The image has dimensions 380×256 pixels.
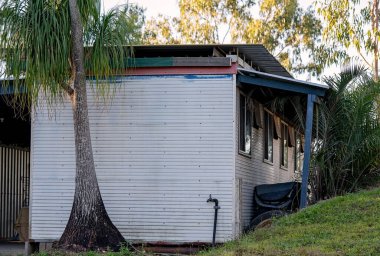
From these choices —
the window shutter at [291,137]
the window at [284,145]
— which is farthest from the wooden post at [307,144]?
the window shutter at [291,137]

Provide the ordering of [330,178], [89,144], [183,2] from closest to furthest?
[89,144] → [330,178] → [183,2]

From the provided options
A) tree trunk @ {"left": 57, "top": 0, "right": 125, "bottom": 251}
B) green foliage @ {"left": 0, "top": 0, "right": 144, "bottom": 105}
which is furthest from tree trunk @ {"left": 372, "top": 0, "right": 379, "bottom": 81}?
tree trunk @ {"left": 57, "top": 0, "right": 125, "bottom": 251}

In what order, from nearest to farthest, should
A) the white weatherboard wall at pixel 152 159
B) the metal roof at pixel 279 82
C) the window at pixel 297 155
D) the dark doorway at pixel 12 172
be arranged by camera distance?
the white weatherboard wall at pixel 152 159
the metal roof at pixel 279 82
the dark doorway at pixel 12 172
the window at pixel 297 155

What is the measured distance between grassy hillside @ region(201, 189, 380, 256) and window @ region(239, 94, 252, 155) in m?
2.23

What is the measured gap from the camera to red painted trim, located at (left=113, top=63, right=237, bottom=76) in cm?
1350

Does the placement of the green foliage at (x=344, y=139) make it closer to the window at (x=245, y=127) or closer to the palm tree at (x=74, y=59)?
the window at (x=245, y=127)

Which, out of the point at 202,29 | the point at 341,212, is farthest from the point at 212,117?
the point at 202,29

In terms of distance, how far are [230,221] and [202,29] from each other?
2366 centimetres

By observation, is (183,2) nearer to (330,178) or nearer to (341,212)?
(330,178)

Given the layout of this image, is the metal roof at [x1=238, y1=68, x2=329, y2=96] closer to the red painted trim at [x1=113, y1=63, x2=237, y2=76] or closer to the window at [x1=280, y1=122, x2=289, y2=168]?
the red painted trim at [x1=113, y1=63, x2=237, y2=76]

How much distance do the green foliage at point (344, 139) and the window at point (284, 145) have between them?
442 centimetres

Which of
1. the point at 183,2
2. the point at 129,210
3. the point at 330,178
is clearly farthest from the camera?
the point at 183,2

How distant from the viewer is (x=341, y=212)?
1317 centimetres

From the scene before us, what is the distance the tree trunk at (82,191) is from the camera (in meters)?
12.4
